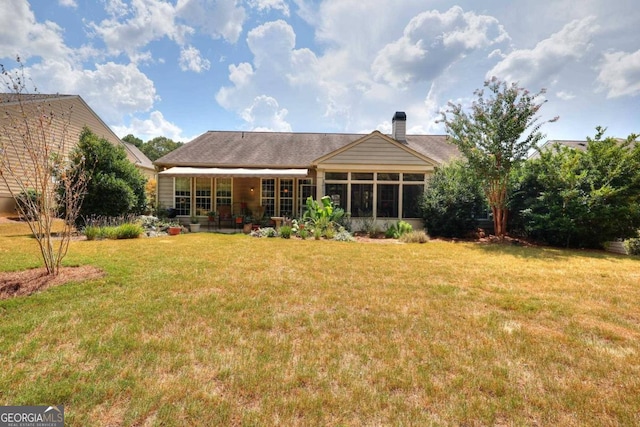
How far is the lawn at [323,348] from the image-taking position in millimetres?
2607

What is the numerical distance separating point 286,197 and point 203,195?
18.3 feet

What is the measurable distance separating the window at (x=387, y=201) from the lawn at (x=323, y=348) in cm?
943

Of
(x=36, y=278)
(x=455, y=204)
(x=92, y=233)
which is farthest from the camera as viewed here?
(x=455, y=204)

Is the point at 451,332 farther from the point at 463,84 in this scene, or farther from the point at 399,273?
the point at 463,84

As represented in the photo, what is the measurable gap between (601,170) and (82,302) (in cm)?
1955

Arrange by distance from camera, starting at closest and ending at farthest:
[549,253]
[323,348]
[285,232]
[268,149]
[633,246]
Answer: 1. [323,348]
2. [549,253]
3. [633,246]
4. [285,232]
5. [268,149]

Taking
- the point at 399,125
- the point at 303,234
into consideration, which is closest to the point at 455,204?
the point at 303,234

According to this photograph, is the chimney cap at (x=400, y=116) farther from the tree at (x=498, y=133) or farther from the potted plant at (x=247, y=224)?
the potted plant at (x=247, y=224)

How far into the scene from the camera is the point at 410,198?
1670 centimetres

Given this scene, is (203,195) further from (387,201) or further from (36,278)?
(36,278)

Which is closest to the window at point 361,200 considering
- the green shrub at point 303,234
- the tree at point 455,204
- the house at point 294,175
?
the house at point 294,175

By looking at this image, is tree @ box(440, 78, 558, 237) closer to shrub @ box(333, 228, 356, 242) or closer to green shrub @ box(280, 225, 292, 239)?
shrub @ box(333, 228, 356, 242)

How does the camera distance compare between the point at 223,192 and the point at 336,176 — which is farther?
the point at 223,192

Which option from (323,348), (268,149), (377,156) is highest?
(268,149)
